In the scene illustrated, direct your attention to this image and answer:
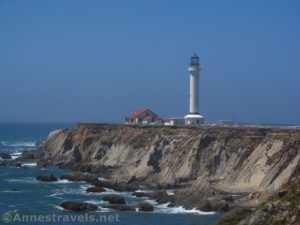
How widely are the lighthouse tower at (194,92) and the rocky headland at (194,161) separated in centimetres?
842

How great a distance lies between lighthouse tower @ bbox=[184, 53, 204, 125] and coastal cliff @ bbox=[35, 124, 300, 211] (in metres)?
8.08

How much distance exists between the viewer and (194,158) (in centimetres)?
5556

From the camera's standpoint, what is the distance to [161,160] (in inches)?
2325

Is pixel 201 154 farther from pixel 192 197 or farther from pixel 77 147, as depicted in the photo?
pixel 77 147

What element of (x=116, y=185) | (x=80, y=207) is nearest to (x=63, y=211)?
(x=80, y=207)

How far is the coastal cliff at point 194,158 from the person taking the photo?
152 ft

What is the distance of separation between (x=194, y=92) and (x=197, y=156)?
67.0 ft

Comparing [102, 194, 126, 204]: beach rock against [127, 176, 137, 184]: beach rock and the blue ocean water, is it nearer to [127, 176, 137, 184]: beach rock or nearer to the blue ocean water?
the blue ocean water

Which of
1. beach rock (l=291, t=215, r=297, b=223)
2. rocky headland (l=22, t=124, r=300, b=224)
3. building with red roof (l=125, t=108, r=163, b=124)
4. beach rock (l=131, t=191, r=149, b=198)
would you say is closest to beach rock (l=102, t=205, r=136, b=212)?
rocky headland (l=22, t=124, r=300, b=224)

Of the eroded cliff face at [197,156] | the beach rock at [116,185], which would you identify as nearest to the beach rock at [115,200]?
the eroded cliff face at [197,156]

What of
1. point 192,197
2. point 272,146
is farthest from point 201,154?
point 192,197

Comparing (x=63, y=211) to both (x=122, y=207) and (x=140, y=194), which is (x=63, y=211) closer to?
(x=122, y=207)

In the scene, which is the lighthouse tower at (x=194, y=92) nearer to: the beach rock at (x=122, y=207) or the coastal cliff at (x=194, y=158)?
the coastal cliff at (x=194, y=158)

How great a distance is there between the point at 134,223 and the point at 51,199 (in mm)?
10735
